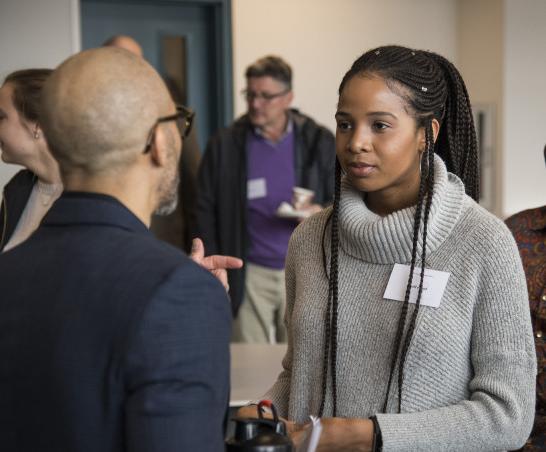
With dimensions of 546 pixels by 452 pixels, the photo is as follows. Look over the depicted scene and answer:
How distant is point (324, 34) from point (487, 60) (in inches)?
48.4

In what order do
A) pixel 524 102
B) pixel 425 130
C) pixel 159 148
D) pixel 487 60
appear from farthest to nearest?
pixel 487 60, pixel 524 102, pixel 425 130, pixel 159 148

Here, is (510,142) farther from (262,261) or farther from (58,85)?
(58,85)

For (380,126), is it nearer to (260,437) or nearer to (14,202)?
(260,437)

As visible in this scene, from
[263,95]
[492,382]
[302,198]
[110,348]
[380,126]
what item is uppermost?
[380,126]

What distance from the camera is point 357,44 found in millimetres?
6590

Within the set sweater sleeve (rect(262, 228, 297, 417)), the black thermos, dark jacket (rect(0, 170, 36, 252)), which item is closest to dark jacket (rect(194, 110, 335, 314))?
dark jacket (rect(0, 170, 36, 252))

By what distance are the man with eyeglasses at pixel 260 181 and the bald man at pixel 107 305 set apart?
3183 millimetres

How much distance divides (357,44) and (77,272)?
566 cm

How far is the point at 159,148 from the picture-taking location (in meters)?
1.28

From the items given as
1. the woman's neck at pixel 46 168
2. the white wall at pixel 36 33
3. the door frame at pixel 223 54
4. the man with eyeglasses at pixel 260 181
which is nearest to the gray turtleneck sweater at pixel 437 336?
the woman's neck at pixel 46 168

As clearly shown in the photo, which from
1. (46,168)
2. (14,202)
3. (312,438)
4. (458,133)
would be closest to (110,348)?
(312,438)

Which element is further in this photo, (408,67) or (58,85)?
(408,67)

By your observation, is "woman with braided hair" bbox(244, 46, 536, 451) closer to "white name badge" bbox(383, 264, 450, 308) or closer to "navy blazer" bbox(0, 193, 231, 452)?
"white name badge" bbox(383, 264, 450, 308)

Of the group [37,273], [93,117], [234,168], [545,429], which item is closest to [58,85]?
[93,117]
